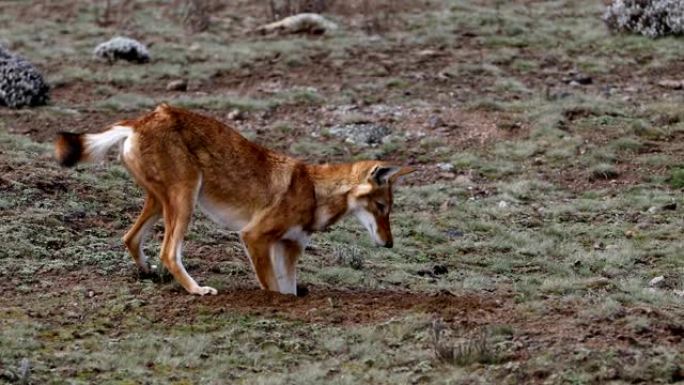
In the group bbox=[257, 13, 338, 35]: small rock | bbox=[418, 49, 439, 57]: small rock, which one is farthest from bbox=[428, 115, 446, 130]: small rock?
bbox=[257, 13, 338, 35]: small rock

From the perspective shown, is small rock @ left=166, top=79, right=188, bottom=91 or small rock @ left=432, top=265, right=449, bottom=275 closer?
small rock @ left=432, top=265, right=449, bottom=275

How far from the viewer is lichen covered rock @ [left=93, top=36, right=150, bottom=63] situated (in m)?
21.0

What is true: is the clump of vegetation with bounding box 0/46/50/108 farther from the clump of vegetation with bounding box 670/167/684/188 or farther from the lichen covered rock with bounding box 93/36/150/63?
the clump of vegetation with bounding box 670/167/684/188

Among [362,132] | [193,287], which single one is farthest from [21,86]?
[193,287]

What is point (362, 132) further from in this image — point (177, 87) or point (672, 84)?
point (672, 84)

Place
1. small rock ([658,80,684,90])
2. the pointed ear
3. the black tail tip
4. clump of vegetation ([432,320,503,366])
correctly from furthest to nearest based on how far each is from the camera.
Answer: small rock ([658,80,684,90]) → the pointed ear → the black tail tip → clump of vegetation ([432,320,503,366])

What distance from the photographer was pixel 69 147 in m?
9.52

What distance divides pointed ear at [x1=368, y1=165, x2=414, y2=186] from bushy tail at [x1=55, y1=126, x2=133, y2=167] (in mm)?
2180

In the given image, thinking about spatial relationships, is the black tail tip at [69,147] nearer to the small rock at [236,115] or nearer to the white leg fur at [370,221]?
the white leg fur at [370,221]

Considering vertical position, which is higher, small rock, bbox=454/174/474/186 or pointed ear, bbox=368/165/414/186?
pointed ear, bbox=368/165/414/186

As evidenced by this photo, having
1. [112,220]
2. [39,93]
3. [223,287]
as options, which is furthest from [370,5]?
[223,287]

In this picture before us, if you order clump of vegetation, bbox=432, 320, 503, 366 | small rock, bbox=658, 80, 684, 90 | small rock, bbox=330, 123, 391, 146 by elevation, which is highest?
clump of vegetation, bbox=432, 320, 503, 366


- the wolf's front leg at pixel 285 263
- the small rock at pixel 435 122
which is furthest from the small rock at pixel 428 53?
the wolf's front leg at pixel 285 263

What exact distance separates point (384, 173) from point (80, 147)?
2.52 meters
